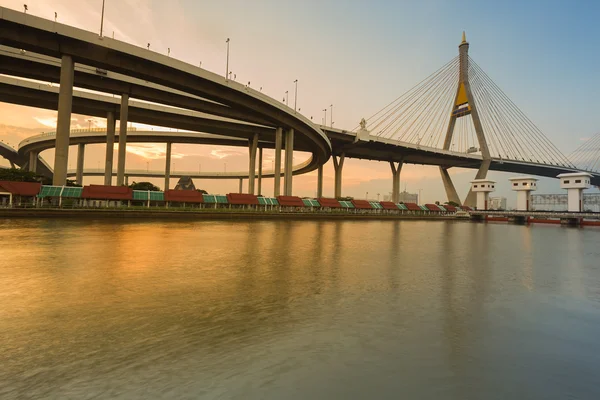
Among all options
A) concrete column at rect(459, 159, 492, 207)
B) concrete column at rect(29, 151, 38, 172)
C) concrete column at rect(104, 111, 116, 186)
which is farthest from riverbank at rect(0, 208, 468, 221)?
concrete column at rect(29, 151, 38, 172)

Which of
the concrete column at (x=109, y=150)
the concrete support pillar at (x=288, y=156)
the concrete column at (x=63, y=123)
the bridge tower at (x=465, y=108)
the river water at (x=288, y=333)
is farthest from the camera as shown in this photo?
the bridge tower at (x=465, y=108)

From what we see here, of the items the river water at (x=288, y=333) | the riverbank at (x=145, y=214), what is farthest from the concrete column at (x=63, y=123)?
the river water at (x=288, y=333)

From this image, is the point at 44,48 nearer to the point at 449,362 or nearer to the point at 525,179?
the point at 449,362

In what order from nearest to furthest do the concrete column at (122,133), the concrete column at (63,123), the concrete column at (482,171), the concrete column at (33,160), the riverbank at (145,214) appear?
the riverbank at (145,214)
the concrete column at (63,123)
the concrete column at (122,133)
the concrete column at (482,171)
the concrete column at (33,160)

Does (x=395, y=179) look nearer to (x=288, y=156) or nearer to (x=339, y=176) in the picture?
(x=339, y=176)

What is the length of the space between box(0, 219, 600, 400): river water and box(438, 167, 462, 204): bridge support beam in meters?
76.0

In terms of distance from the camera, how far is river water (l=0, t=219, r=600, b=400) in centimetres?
240

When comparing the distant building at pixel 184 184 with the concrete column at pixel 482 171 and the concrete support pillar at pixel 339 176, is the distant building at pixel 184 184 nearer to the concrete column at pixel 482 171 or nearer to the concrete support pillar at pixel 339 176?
the concrete support pillar at pixel 339 176

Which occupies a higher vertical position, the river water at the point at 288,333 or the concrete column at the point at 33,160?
the concrete column at the point at 33,160

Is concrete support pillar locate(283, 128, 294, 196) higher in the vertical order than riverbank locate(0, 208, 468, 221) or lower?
higher

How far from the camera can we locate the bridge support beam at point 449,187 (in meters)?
75.8

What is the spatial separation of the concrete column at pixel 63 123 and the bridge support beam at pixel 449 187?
73.6 meters

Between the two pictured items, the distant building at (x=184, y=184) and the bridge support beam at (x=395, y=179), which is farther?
the distant building at (x=184, y=184)

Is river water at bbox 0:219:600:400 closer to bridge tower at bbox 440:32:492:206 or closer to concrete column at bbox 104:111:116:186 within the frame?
concrete column at bbox 104:111:116:186
